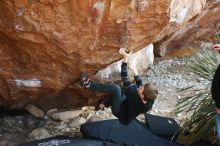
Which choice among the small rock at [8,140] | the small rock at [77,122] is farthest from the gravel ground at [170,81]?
the small rock at [8,140]

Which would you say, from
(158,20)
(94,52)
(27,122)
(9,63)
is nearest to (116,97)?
(94,52)

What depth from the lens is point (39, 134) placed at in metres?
6.27

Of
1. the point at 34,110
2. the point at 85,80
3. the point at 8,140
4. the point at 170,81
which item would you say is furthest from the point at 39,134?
the point at 170,81

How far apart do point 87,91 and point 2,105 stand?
4.02 ft

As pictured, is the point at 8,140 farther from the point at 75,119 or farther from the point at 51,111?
the point at 75,119

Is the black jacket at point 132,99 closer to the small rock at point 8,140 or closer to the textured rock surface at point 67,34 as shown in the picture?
the textured rock surface at point 67,34

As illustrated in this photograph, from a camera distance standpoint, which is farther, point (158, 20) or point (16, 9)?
point (158, 20)

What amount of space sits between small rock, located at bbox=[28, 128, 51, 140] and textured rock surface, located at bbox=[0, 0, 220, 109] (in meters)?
0.50

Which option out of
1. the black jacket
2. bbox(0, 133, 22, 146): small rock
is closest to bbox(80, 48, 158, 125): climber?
the black jacket

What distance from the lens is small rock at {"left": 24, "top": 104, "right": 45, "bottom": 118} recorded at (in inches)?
265

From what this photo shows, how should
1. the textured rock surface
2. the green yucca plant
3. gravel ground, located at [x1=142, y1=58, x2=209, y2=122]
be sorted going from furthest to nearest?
gravel ground, located at [x1=142, y1=58, x2=209, y2=122] → the green yucca plant → the textured rock surface

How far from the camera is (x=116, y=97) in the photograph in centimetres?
537

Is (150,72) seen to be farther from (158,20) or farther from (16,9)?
(16,9)

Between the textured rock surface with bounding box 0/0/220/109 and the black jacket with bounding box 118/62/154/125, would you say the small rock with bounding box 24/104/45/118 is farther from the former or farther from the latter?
the black jacket with bounding box 118/62/154/125
